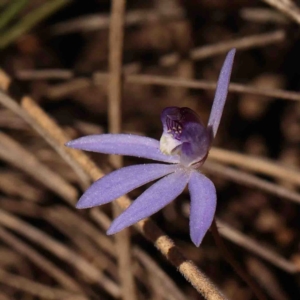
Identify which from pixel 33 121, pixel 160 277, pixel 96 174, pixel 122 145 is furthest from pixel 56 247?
pixel 122 145

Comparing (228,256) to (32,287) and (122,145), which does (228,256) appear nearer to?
(122,145)

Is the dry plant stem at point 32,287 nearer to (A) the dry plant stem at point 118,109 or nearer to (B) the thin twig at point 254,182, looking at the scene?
(A) the dry plant stem at point 118,109

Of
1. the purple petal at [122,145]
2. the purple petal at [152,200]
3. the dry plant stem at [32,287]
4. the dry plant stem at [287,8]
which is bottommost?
the purple petal at [152,200]

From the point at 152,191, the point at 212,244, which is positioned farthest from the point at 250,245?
the point at 152,191

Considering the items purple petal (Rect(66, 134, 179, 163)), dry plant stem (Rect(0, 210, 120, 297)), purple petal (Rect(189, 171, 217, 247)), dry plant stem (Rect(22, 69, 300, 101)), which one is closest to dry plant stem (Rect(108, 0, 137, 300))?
dry plant stem (Rect(22, 69, 300, 101))

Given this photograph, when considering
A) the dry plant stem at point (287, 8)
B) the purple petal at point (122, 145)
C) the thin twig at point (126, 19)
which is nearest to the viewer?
the purple petal at point (122, 145)

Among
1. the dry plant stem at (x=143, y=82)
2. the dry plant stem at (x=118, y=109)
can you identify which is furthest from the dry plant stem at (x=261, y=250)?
the dry plant stem at (x=143, y=82)

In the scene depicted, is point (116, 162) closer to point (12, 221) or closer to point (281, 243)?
point (12, 221)

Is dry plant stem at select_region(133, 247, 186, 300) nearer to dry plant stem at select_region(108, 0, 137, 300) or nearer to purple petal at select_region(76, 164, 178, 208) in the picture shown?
dry plant stem at select_region(108, 0, 137, 300)
